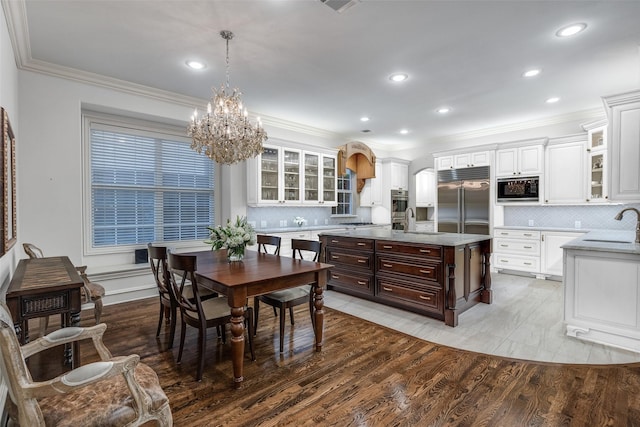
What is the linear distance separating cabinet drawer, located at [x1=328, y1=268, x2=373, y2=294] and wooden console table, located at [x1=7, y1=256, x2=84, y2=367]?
304 cm

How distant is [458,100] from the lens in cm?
471

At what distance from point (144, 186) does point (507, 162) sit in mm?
6305

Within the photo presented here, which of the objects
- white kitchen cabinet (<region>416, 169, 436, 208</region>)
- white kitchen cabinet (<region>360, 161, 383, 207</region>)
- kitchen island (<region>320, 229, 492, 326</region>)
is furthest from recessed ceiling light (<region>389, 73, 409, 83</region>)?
white kitchen cabinet (<region>416, 169, 436, 208</region>)

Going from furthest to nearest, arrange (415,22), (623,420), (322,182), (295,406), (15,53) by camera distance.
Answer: (322,182), (15,53), (415,22), (295,406), (623,420)

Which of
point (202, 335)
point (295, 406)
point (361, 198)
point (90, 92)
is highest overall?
point (90, 92)

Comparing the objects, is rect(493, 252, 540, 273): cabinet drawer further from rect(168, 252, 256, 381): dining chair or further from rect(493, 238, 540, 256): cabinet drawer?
rect(168, 252, 256, 381): dining chair

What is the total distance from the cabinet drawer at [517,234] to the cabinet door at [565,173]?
620 millimetres

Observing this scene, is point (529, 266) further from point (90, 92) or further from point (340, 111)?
point (90, 92)

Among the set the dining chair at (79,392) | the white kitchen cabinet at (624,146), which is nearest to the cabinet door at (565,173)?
the white kitchen cabinet at (624,146)

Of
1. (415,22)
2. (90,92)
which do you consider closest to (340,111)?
(415,22)

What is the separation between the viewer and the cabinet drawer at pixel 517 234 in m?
5.39

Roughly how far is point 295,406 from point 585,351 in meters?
2.62

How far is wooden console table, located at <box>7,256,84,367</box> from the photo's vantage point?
1.88 metres

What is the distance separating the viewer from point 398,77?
389 centimetres
